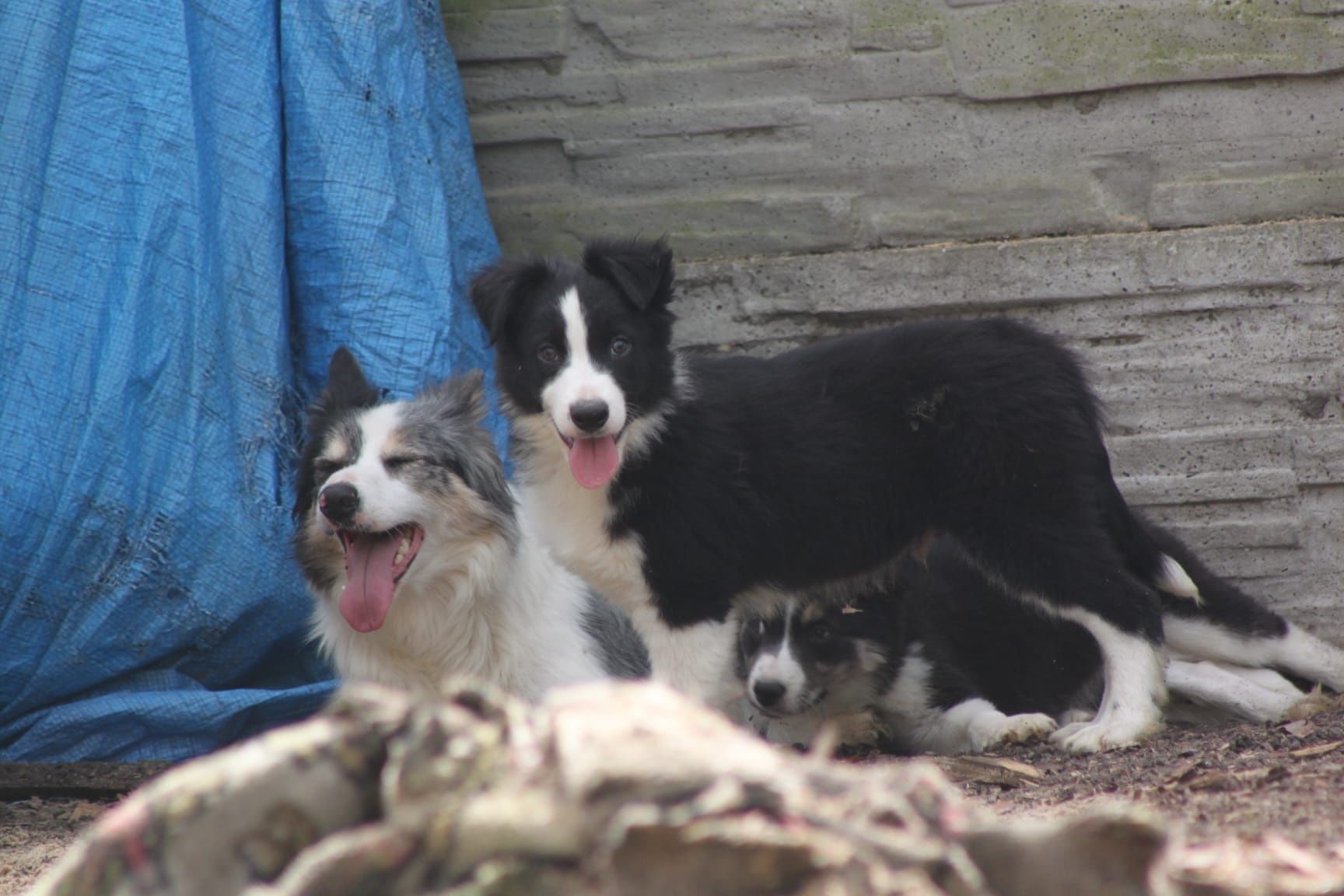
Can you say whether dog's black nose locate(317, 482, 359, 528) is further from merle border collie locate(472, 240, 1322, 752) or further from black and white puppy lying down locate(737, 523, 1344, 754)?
black and white puppy lying down locate(737, 523, 1344, 754)

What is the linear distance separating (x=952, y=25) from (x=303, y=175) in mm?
2495

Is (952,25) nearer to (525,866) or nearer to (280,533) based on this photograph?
(280,533)

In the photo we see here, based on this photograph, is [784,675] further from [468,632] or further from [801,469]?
[468,632]

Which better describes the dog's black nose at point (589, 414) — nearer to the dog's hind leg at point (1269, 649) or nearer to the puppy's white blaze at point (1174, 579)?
the puppy's white blaze at point (1174, 579)

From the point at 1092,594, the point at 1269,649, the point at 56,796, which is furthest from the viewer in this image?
the point at 1269,649

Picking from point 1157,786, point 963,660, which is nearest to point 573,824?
point 1157,786

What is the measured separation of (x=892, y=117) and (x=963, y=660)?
2.11 metres

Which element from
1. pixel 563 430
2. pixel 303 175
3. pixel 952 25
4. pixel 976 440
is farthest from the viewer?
pixel 952 25

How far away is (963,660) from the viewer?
497 centimetres

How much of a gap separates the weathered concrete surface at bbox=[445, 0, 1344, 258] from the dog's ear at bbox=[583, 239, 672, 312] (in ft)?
4.23

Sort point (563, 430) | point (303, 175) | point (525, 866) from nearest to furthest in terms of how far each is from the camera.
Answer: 1. point (525, 866)
2. point (563, 430)
3. point (303, 175)

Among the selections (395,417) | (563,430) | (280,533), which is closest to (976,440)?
(563,430)

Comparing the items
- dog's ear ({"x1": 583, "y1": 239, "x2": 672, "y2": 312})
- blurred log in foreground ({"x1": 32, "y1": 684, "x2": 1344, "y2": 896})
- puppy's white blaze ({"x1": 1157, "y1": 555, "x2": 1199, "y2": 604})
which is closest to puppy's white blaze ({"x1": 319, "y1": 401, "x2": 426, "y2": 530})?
dog's ear ({"x1": 583, "y1": 239, "x2": 672, "y2": 312})

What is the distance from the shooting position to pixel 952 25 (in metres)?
5.05
